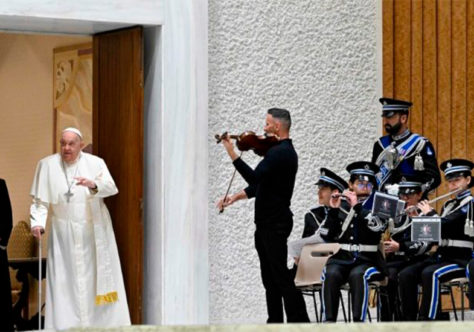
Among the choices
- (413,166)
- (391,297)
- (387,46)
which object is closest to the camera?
(391,297)

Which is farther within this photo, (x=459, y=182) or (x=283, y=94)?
(x=283, y=94)

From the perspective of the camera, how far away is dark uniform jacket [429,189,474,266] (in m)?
10.8

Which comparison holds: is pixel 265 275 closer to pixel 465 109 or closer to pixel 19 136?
pixel 465 109

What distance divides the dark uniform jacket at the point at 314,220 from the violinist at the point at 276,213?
858mm

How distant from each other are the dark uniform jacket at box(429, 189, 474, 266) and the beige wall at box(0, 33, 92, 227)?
606cm

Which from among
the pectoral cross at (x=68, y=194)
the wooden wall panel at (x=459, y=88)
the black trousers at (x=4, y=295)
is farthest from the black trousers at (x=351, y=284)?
the wooden wall panel at (x=459, y=88)

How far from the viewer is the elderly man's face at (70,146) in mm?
11664

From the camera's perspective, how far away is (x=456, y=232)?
35.4 feet

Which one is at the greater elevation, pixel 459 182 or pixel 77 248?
pixel 459 182

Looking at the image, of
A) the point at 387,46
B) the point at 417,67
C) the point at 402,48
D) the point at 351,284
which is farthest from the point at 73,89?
the point at 351,284

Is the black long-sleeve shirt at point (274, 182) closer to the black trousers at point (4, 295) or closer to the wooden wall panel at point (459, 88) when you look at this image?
the black trousers at point (4, 295)

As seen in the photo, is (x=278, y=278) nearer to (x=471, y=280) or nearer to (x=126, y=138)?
(x=471, y=280)

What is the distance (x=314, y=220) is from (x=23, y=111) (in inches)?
209

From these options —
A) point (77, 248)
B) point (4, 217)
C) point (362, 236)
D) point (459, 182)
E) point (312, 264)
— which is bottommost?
point (312, 264)
